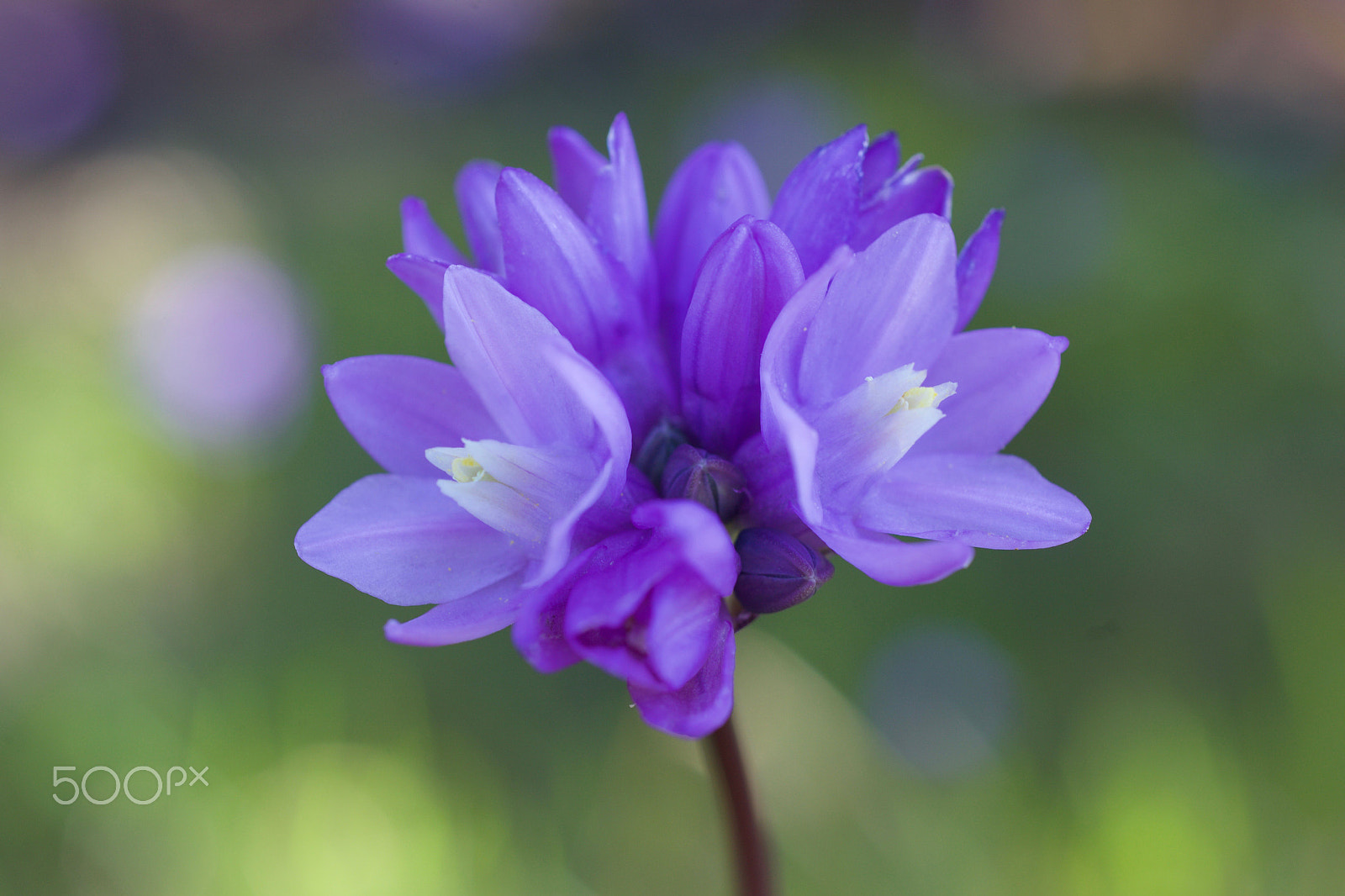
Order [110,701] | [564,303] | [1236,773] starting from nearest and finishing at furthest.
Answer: [564,303] < [1236,773] < [110,701]

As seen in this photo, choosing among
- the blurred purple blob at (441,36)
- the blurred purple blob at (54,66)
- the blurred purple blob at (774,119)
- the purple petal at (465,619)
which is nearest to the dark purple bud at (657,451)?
the purple petal at (465,619)

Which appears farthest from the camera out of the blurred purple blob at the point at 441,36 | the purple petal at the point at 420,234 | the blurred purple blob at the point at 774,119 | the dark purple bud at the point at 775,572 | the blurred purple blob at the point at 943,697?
the blurred purple blob at the point at 441,36

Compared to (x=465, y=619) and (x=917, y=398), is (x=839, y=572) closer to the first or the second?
(x=917, y=398)

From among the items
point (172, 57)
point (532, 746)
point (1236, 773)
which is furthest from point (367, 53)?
point (1236, 773)

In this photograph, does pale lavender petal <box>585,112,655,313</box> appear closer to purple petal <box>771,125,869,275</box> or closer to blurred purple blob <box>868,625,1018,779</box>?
purple petal <box>771,125,869,275</box>

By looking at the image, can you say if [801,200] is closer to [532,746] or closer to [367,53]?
[532,746]

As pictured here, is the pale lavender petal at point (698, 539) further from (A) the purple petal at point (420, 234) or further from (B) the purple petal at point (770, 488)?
(A) the purple petal at point (420, 234)

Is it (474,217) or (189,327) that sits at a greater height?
(474,217)
